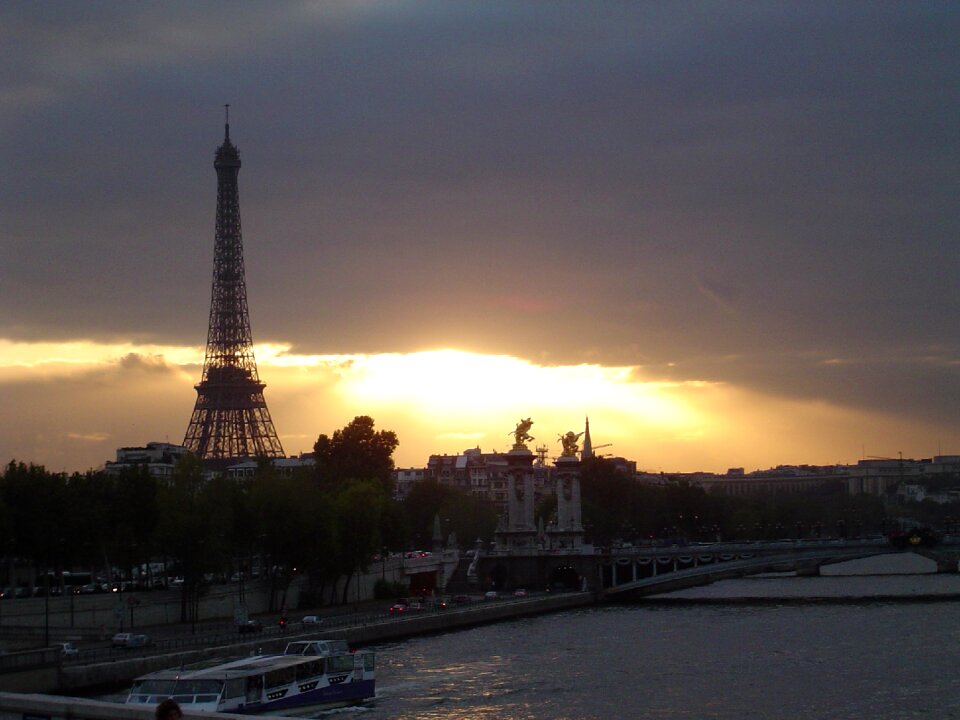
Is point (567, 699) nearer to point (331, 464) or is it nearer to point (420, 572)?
point (420, 572)

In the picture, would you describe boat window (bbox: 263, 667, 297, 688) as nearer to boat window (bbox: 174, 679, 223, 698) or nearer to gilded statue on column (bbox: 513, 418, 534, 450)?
boat window (bbox: 174, 679, 223, 698)

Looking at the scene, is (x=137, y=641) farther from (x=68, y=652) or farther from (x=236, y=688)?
(x=236, y=688)

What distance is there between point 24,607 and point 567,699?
2328cm

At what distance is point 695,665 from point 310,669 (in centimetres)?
1474

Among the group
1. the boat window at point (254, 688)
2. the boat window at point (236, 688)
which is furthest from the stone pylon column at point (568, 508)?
the boat window at point (236, 688)

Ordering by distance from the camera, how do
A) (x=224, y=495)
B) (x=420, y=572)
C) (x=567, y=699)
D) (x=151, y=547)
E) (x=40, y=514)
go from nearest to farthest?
1. (x=567, y=699)
2. (x=40, y=514)
3. (x=151, y=547)
4. (x=224, y=495)
5. (x=420, y=572)

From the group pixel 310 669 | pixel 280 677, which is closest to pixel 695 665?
pixel 310 669

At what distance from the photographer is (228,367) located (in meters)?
131

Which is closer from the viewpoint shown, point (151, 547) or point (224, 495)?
point (151, 547)

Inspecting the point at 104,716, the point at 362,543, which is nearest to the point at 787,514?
the point at 362,543

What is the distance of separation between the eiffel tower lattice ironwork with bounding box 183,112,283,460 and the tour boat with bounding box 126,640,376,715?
8770 cm

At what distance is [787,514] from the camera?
6575 inches

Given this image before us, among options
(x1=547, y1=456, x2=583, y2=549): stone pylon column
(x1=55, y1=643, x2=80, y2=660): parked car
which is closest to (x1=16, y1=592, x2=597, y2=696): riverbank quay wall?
(x1=55, y1=643, x2=80, y2=660): parked car

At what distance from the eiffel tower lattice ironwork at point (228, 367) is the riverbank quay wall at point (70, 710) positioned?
112243 millimetres
